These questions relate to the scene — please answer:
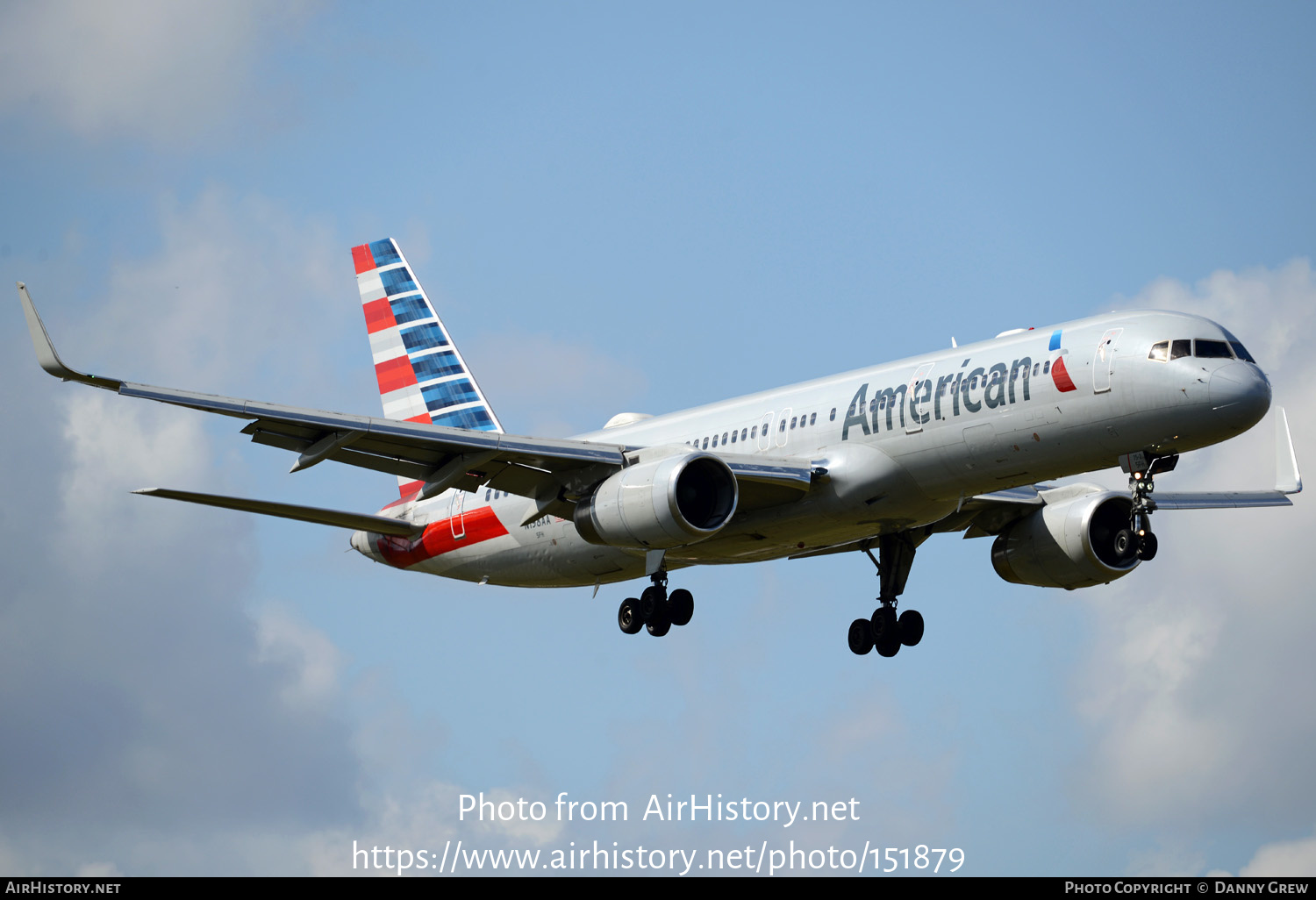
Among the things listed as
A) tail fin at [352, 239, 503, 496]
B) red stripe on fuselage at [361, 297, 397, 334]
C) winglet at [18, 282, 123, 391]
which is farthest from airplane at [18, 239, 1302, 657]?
red stripe on fuselage at [361, 297, 397, 334]

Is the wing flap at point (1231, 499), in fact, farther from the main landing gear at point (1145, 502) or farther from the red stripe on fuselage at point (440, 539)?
the red stripe on fuselage at point (440, 539)

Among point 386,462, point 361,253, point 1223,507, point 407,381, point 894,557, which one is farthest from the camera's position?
point 361,253

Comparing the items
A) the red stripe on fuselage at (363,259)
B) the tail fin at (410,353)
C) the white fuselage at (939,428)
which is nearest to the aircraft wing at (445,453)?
the white fuselage at (939,428)

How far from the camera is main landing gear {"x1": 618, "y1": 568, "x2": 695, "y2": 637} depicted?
129 ft

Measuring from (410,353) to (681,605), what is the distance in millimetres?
15033

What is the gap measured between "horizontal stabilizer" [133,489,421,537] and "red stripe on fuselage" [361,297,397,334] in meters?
9.77

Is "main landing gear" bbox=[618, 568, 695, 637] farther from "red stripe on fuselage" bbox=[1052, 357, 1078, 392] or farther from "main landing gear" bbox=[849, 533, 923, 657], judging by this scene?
"red stripe on fuselage" bbox=[1052, 357, 1078, 392]

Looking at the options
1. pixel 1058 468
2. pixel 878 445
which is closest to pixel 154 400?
pixel 878 445

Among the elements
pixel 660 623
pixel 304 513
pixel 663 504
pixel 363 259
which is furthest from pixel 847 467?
pixel 363 259

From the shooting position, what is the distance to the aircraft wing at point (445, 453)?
32.1 meters

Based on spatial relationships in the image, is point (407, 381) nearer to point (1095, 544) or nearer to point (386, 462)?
point (386, 462)

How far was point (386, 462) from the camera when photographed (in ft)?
118

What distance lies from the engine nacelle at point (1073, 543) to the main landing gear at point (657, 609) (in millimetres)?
8588
